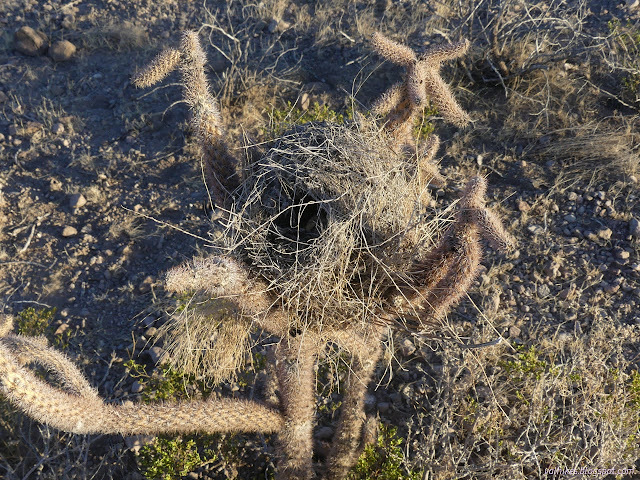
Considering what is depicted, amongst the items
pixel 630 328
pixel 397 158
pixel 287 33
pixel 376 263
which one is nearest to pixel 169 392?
pixel 376 263

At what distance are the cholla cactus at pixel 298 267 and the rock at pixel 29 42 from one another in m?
4.65

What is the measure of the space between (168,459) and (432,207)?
2097mm

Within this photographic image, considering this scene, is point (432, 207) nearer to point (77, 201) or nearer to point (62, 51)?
point (77, 201)

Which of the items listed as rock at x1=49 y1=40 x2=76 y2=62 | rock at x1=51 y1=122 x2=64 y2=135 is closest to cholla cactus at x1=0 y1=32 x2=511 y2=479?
rock at x1=51 y1=122 x2=64 y2=135

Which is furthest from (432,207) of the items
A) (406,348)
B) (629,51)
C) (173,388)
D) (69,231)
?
(629,51)

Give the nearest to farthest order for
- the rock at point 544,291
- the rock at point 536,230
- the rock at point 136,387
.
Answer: the rock at point 136,387, the rock at point 544,291, the rock at point 536,230

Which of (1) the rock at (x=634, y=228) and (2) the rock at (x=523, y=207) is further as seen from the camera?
(2) the rock at (x=523, y=207)

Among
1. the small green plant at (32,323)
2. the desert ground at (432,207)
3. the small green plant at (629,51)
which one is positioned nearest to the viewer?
the desert ground at (432,207)

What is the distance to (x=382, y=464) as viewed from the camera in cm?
296

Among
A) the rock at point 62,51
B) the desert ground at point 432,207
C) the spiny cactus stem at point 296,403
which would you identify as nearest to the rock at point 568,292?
the desert ground at point 432,207

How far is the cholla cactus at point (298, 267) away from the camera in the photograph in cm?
206

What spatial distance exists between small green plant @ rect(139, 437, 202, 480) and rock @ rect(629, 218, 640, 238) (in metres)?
3.41

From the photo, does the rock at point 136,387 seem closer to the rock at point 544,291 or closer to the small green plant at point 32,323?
the small green plant at point 32,323

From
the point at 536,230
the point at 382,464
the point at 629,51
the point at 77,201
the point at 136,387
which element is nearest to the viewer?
the point at 382,464
